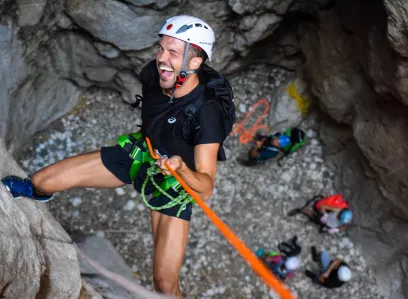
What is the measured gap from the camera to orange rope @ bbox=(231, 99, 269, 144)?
708 centimetres

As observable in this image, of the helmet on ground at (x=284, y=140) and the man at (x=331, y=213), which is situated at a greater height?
the helmet on ground at (x=284, y=140)

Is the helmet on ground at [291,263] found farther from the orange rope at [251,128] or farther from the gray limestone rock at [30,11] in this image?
the gray limestone rock at [30,11]

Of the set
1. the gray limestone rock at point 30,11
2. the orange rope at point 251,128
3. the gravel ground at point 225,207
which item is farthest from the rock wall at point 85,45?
the orange rope at point 251,128

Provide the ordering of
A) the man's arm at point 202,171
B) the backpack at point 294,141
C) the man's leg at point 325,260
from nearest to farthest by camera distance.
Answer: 1. the man's arm at point 202,171
2. the man's leg at point 325,260
3. the backpack at point 294,141

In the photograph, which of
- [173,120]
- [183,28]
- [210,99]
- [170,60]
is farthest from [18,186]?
[183,28]

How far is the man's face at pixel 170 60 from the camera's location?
3889mm

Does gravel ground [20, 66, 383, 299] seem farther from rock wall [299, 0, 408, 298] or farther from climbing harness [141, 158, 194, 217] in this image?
climbing harness [141, 158, 194, 217]

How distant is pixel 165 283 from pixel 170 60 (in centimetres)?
190

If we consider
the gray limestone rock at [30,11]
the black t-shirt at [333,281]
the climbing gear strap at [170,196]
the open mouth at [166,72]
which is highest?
the open mouth at [166,72]

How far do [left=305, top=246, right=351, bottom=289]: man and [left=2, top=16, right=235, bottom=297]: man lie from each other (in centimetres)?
244

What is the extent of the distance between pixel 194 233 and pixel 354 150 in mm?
2435

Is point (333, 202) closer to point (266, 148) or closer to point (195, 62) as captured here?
point (266, 148)

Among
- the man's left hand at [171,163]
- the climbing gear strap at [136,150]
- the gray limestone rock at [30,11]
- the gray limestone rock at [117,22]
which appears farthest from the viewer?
the gray limestone rock at [117,22]

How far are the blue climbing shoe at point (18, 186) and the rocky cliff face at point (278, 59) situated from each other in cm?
135
